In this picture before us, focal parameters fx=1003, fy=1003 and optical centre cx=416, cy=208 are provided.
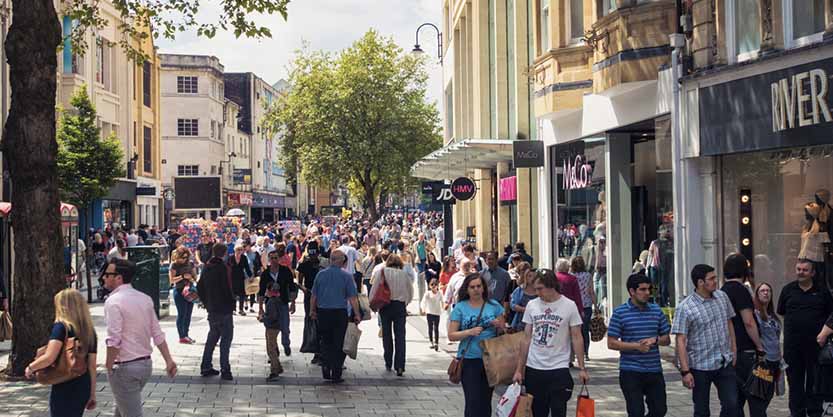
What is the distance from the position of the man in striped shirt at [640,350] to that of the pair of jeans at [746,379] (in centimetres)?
98

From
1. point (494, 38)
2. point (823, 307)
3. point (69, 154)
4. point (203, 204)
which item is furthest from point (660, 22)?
point (203, 204)

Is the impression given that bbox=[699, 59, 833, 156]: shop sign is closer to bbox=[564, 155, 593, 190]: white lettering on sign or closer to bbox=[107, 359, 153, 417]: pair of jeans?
bbox=[564, 155, 593, 190]: white lettering on sign

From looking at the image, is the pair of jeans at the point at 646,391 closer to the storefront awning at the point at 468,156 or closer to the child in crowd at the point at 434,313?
the child in crowd at the point at 434,313

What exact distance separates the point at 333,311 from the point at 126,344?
5141 mm

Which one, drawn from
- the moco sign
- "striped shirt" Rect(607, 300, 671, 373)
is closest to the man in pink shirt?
"striped shirt" Rect(607, 300, 671, 373)

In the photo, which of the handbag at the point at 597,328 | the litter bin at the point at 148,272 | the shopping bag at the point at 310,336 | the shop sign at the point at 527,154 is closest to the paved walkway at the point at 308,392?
the shopping bag at the point at 310,336

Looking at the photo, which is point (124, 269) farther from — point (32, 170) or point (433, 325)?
point (433, 325)

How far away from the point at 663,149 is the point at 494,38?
47.1 feet

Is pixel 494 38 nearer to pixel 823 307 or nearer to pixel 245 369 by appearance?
pixel 245 369

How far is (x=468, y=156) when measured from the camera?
2717 centimetres

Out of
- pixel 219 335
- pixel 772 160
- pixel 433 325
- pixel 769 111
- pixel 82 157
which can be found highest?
pixel 82 157

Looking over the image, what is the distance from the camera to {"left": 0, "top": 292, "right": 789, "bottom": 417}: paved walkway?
10453mm

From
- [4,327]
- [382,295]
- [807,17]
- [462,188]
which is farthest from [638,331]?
[462,188]

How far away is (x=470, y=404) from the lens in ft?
27.6
